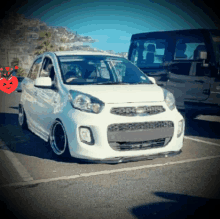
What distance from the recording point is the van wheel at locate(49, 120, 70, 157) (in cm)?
377

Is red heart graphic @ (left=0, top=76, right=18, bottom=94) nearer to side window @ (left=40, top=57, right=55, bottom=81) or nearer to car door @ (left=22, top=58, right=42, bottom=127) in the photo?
car door @ (left=22, top=58, right=42, bottom=127)

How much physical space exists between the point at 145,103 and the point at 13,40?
179ft

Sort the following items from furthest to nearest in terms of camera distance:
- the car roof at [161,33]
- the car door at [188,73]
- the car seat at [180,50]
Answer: the car seat at [180,50] → the car roof at [161,33] → the car door at [188,73]

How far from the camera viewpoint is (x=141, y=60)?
780 centimetres

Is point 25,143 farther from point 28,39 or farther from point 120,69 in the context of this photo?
point 28,39

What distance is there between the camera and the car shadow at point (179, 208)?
2.43m

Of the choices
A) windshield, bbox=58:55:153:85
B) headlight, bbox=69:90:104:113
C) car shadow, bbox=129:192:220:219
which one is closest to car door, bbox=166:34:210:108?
windshield, bbox=58:55:153:85

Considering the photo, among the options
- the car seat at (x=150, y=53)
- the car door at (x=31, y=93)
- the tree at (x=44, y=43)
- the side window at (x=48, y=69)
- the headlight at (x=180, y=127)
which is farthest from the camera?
the tree at (x=44, y=43)

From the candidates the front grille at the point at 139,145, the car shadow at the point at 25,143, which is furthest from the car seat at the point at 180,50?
the car shadow at the point at 25,143

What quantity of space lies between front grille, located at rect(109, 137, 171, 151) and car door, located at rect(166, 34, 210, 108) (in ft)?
8.84

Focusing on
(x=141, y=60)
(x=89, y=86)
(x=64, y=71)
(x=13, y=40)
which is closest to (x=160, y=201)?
(x=89, y=86)

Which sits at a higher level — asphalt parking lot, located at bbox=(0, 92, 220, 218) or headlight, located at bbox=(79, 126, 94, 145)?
headlight, located at bbox=(79, 126, 94, 145)

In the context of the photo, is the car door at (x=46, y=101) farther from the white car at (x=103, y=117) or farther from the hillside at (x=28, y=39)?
the hillside at (x=28, y=39)

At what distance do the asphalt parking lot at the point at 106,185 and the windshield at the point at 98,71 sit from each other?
1.33 m
